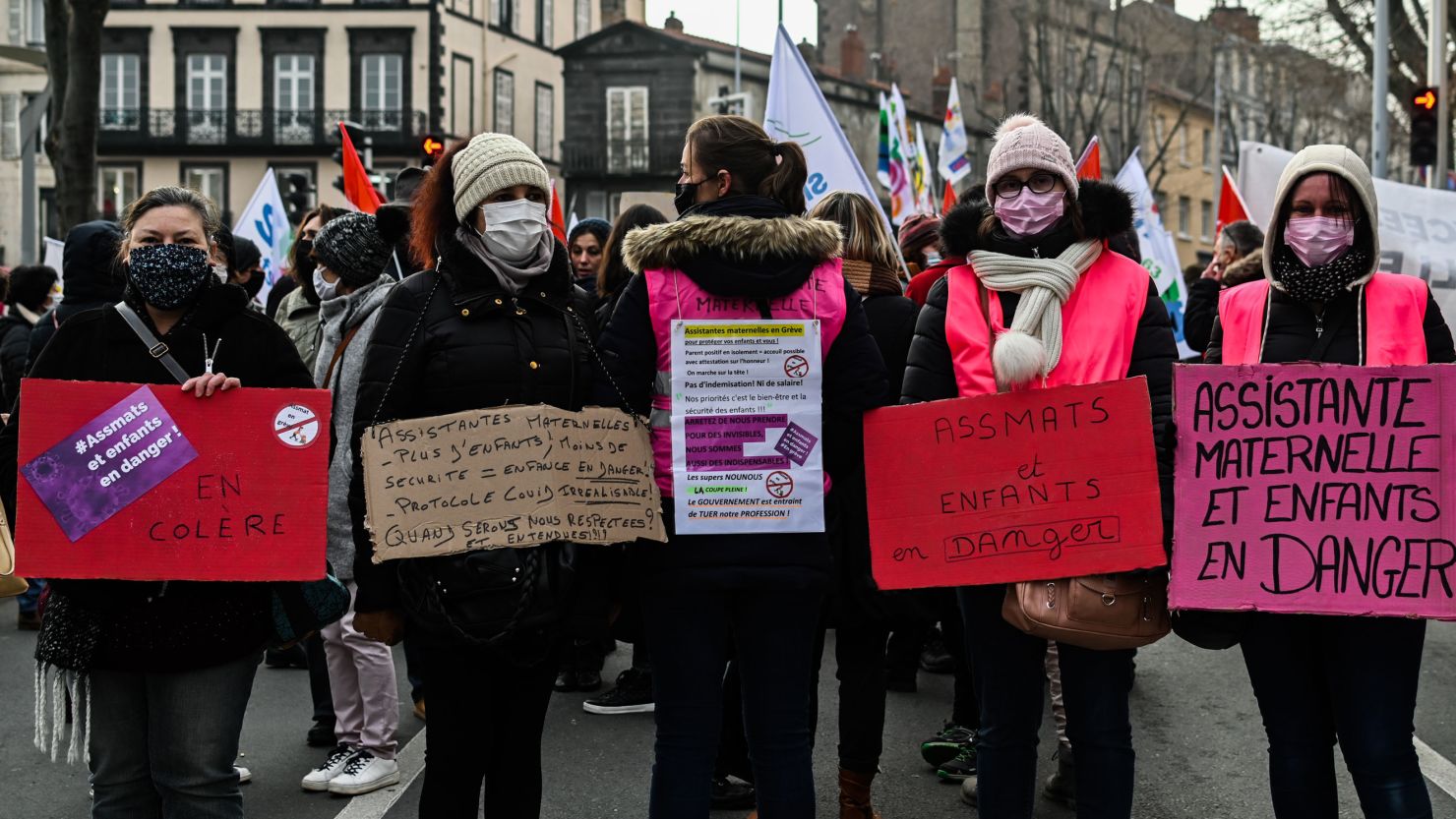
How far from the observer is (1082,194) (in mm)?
4051

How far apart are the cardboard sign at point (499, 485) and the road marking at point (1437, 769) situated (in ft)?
11.5

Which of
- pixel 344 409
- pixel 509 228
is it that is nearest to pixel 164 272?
pixel 509 228

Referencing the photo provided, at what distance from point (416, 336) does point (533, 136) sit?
50521 millimetres

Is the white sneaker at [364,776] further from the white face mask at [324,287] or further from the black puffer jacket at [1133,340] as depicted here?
the black puffer jacket at [1133,340]

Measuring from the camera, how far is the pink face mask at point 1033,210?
4004 mm

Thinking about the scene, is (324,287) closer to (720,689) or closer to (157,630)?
(157,630)

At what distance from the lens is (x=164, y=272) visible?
3764 millimetres

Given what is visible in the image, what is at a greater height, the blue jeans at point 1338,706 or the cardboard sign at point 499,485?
the cardboard sign at point 499,485

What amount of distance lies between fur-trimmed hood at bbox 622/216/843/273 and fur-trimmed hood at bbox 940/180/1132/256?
46 cm

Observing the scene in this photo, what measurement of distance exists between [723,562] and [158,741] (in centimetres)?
140

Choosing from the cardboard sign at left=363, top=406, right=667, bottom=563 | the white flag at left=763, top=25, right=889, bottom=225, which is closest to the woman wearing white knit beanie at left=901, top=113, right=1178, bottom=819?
the cardboard sign at left=363, top=406, right=667, bottom=563

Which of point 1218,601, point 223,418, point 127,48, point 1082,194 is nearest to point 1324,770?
point 1218,601

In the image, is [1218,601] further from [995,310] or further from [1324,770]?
[995,310]

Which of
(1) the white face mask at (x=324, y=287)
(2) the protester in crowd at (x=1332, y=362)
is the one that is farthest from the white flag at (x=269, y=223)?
(2) the protester in crowd at (x=1332, y=362)
